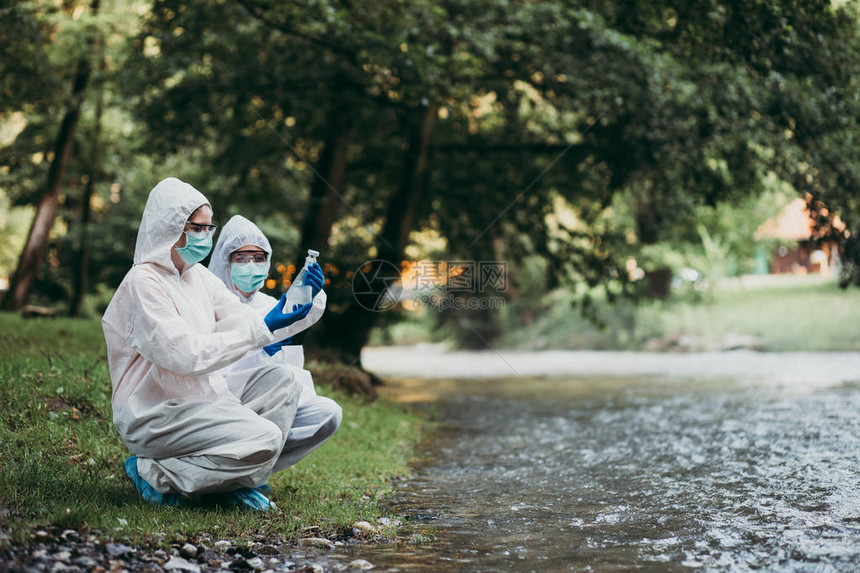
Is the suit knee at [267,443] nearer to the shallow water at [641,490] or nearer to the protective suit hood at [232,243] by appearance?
the shallow water at [641,490]

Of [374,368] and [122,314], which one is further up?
[122,314]

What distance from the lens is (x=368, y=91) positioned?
14188mm

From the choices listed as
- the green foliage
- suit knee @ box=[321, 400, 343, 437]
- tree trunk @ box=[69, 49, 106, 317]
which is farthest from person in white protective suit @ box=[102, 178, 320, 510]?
tree trunk @ box=[69, 49, 106, 317]

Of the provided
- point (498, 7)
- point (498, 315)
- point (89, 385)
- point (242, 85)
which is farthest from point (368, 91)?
point (498, 315)

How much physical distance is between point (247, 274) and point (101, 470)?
1.75m

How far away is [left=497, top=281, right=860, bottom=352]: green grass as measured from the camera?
1057 inches

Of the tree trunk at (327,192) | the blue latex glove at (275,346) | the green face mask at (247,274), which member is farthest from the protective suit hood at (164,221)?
the tree trunk at (327,192)

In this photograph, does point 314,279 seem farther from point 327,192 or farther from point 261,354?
point 327,192

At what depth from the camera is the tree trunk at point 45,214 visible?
58.4ft

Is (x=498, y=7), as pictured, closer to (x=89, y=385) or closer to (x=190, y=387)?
(x=89, y=385)

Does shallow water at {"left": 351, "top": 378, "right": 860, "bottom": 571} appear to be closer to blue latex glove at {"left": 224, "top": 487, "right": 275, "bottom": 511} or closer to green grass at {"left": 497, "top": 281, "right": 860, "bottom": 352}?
blue latex glove at {"left": 224, "top": 487, "right": 275, "bottom": 511}

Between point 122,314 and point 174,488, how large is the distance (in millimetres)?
1081

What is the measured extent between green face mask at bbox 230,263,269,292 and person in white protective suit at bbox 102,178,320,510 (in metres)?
0.53

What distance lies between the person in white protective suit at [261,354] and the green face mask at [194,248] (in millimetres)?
562
